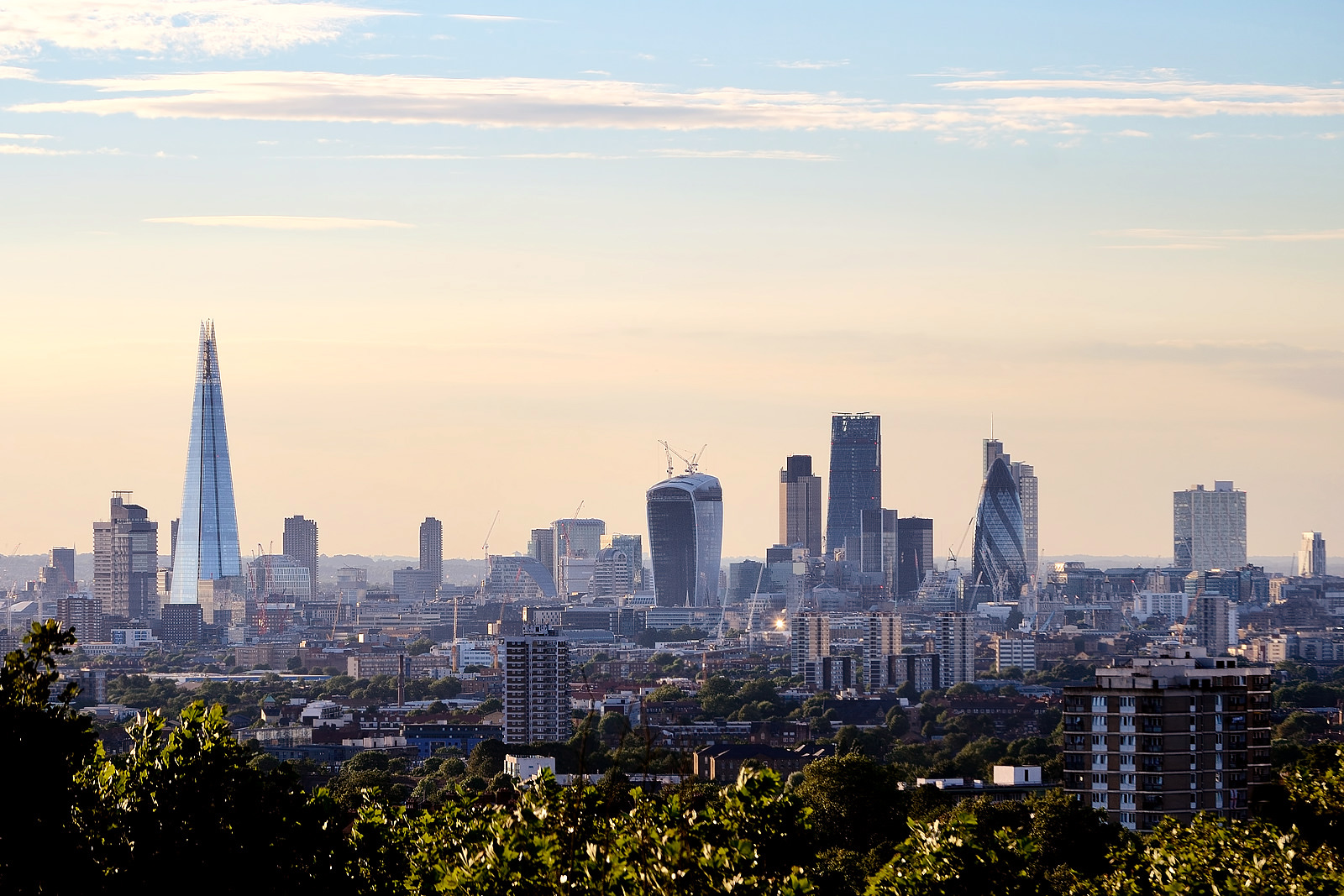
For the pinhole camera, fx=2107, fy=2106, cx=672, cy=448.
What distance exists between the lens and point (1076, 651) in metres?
182

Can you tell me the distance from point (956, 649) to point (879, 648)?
8.07m

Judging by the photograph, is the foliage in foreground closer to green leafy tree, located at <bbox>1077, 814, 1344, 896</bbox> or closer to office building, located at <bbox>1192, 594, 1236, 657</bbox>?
green leafy tree, located at <bbox>1077, 814, 1344, 896</bbox>

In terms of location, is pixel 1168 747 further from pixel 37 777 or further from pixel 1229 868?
pixel 37 777

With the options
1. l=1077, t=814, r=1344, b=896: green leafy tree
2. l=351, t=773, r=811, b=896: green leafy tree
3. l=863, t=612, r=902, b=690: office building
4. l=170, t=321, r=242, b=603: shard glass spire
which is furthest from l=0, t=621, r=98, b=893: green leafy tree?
l=170, t=321, r=242, b=603: shard glass spire

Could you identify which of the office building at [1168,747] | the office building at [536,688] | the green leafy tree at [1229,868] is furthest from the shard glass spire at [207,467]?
the green leafy tree at [1229,868]

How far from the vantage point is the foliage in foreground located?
1222 centimetres

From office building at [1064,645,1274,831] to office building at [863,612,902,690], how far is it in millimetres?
89557

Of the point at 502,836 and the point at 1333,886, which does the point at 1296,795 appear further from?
the point at 502,836

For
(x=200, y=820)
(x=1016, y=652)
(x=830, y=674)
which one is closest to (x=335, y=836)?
(x=200, y=820)

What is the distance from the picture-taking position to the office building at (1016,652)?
168625mm

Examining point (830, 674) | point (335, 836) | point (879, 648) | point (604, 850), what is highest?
point (335, 836)

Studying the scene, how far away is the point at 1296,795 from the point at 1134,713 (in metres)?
13.0

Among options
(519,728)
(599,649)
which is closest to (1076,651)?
(599,649)

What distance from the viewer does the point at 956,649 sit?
14412cm
